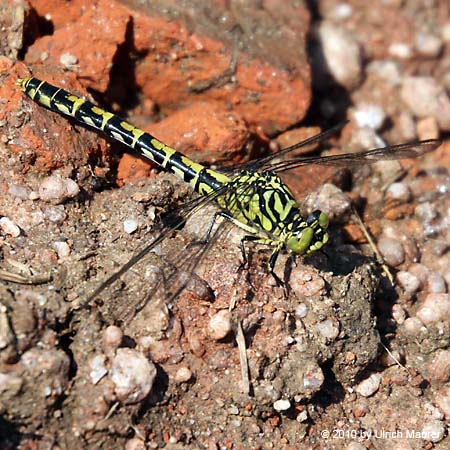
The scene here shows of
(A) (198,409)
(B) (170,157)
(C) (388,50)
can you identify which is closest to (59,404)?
(A) (198,409)

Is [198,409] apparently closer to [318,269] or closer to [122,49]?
[318,269]

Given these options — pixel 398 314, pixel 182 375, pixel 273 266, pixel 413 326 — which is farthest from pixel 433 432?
pixel 182 375

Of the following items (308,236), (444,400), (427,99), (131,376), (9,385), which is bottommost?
(444,400)

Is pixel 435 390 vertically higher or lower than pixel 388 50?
lower

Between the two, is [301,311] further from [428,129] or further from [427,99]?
[427,99]

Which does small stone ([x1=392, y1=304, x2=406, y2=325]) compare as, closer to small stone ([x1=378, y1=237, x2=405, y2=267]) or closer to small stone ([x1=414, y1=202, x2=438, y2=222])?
small stone ([x1=378, y1=237, x2=405, y2=267])

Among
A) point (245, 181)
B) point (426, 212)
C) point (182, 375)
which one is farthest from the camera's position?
point (426, 212)

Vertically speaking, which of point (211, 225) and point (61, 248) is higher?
point (61, 248)
